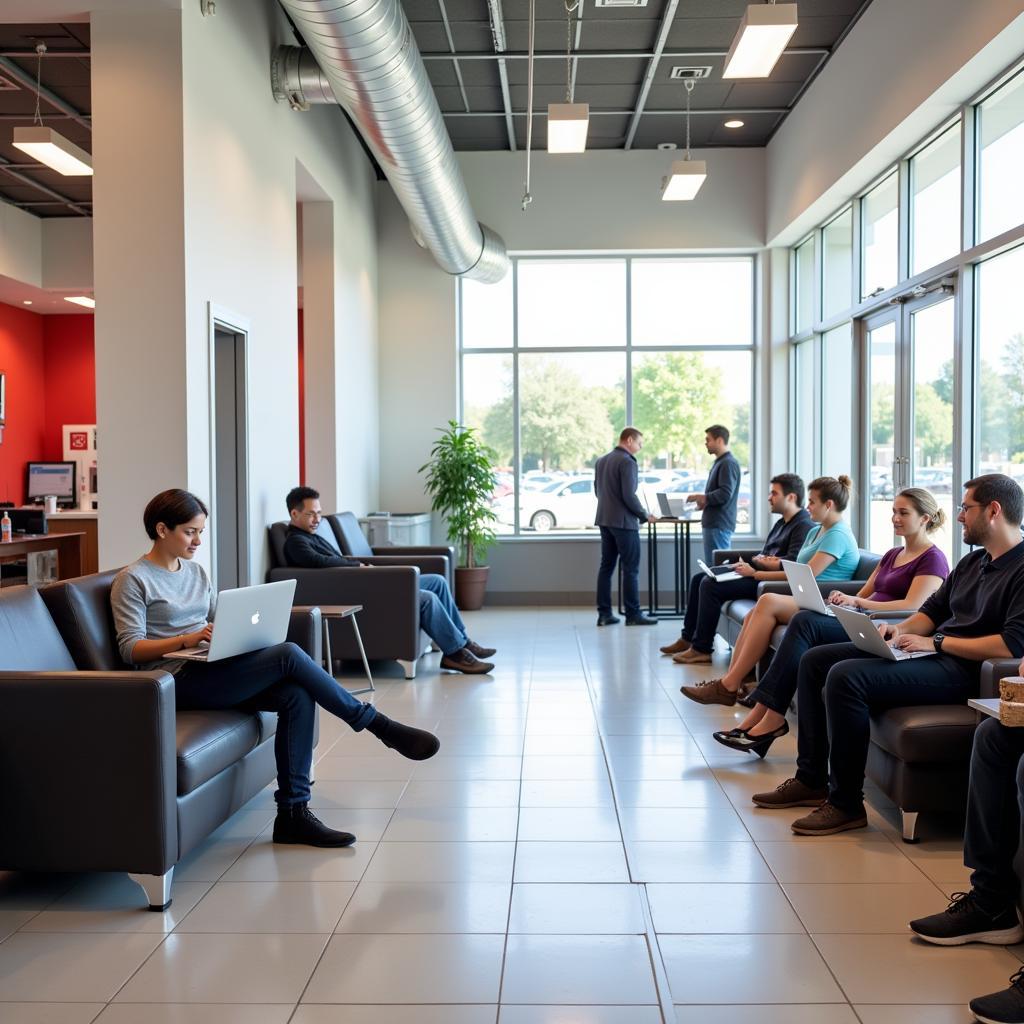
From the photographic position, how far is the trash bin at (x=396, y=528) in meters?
9.14

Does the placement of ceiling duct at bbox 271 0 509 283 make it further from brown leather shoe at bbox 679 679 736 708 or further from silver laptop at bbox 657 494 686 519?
brown leather shoe at bbox 679 679 736 708

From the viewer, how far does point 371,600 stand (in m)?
6.62

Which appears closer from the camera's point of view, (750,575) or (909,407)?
(750,575)

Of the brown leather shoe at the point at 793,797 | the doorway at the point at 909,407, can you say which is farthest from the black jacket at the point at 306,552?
the doorway at the point at 909,407

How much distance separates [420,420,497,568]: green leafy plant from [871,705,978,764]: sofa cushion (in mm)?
6435

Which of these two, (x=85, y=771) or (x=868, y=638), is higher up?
(x=868, y=638)

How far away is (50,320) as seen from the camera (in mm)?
12008

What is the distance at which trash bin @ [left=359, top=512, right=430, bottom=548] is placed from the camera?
914 centimetres

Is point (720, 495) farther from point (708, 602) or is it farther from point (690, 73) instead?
point (690, 73)

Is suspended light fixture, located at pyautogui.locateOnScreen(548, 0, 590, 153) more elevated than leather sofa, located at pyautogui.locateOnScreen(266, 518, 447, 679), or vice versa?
suspended light fixture, located at pyautogui.locateOnScreen(548, 0, 590, 153)

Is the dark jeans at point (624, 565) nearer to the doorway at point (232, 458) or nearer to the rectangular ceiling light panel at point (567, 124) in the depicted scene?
the rectangular ceiling light panel at point (567, 124)

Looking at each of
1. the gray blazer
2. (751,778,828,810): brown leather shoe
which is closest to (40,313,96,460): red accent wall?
the gray blazer

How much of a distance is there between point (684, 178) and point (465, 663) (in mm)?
3939

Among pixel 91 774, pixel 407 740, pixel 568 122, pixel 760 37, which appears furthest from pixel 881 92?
pixel 91 774
